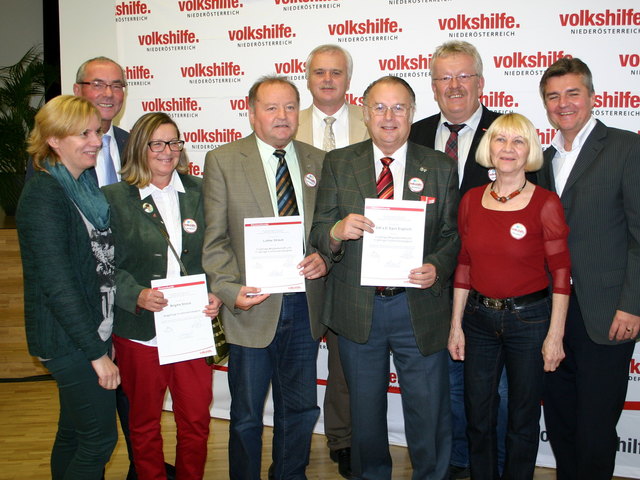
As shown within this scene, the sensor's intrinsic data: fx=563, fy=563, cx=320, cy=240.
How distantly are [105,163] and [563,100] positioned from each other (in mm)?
2550

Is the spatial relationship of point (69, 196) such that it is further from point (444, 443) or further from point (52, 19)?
point (52, 19)

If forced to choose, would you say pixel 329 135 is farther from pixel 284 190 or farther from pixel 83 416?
pixel 83 416

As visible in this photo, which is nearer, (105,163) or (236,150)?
(236,150)

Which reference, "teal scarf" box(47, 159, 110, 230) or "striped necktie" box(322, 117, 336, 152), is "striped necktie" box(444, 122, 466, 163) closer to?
"striped necktie" box(322, 117, 336, 152)

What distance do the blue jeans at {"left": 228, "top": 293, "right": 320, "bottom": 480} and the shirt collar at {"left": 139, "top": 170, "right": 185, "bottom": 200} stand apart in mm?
778

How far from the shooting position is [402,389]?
2.85 m

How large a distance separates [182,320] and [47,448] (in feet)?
6.83

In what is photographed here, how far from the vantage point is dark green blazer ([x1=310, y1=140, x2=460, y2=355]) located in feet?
8.94

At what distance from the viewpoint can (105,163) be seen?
3.32 meters

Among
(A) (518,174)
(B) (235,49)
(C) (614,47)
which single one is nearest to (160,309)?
(A) (518,174)

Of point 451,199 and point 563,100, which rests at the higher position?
point 563,100

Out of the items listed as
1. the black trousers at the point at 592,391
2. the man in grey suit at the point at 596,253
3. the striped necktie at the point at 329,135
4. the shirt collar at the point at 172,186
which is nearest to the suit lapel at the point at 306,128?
the striped necktie at the point at 329,135

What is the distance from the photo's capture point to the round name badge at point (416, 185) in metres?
2.72

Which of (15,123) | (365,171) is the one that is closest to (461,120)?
(365,171)
